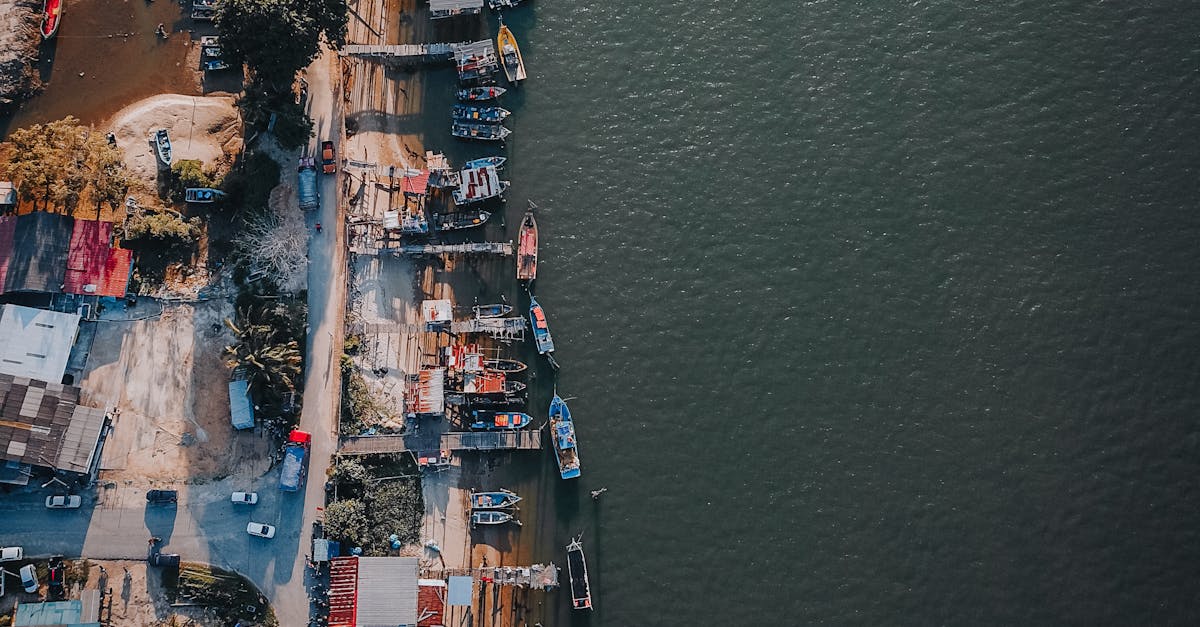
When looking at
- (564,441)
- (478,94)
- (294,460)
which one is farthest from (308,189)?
(564,441)

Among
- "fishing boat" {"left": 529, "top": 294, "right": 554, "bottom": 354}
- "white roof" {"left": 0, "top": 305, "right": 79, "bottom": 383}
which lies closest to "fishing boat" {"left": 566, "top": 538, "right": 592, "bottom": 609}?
"fishing boat" {"left": 529, "top": 294, "right": 554, "bottom": 354}

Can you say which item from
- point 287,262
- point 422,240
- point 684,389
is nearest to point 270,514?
point 287,262

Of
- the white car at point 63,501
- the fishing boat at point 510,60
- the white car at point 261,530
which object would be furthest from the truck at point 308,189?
the white car at point 63,501

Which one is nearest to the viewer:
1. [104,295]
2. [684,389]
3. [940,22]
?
[104,295]

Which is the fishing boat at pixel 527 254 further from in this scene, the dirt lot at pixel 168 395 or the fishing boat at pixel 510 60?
the dirt lot at pixel 168 395

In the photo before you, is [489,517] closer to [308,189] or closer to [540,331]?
[540,331]

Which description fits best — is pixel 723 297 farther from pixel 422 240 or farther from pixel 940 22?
pixel 940 22

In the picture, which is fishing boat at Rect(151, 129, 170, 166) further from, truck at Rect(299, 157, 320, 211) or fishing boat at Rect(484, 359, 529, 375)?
fishing boat at Rect(484, 359, 529, 375)
